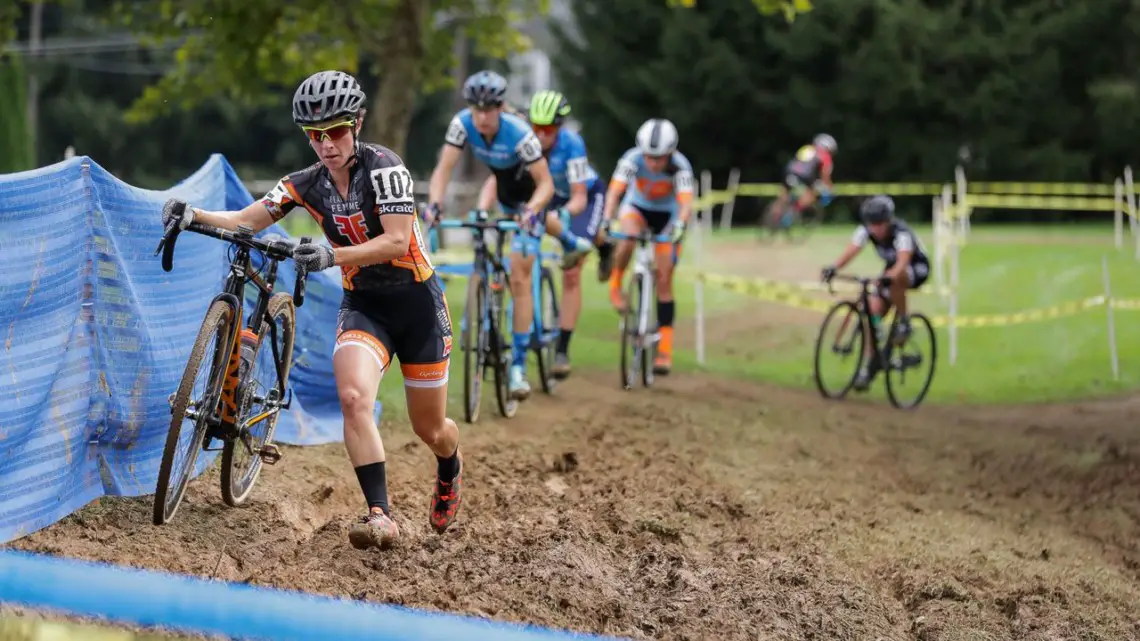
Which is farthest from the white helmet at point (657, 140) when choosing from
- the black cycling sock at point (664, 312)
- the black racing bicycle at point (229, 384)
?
the black racing bicycle at point (229, 384)

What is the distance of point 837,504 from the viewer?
8.46m

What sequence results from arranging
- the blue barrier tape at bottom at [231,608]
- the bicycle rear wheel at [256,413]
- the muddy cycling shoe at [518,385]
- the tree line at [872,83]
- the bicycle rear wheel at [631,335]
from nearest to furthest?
the blue barrier tape at bottom at [231,608]
the bicycle rear wheel at [256,413]
the muddy cycling shoe at [518,385]
the bicycle rear wheel at [631,335]
the tree line at [872,83]

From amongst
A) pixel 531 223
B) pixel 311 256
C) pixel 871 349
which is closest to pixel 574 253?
pixel 531 223

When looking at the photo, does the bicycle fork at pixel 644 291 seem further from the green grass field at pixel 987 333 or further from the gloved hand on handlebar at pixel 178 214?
the gloved hand on handlebar at pixel 178 214

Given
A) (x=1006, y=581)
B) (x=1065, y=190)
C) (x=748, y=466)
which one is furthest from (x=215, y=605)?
(x=1065, y=190)

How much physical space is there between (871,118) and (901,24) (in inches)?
125

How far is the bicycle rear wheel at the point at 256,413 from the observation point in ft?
20.2

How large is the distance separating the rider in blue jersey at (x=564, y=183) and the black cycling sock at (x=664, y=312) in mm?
1015

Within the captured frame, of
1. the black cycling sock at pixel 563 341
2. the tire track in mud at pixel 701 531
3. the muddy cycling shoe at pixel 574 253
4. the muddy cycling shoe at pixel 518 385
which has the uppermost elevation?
the muddy cycling shoe at pixel 574 253

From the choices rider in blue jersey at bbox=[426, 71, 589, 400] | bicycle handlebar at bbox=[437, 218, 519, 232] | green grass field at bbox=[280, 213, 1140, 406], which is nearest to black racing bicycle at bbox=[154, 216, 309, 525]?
bicycle handlebar at bbox=[437, 218, 519, 232]

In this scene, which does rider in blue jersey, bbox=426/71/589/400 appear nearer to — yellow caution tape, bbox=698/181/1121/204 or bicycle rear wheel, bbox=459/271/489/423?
bicycle rear wheel, bbox=459/271/489/423

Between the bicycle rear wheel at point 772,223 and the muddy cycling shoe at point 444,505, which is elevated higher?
the bicycle rear wheel at point 772,223

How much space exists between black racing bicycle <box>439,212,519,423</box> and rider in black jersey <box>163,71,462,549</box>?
316 centimetres

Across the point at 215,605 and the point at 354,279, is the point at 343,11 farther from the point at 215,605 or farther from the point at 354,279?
the point at 215,605
